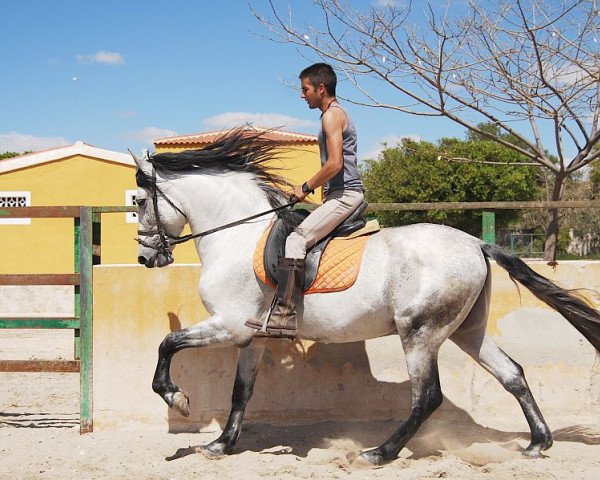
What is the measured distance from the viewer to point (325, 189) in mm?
5234

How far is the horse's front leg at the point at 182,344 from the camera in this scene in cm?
495

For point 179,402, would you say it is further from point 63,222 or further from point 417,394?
point 63,222

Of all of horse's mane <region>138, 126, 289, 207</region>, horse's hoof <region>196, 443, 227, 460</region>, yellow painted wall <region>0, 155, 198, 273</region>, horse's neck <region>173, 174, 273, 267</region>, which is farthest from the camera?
yellow painted wall <region>0, 155, 198, 273</region>

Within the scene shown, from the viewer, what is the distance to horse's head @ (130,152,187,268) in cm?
535

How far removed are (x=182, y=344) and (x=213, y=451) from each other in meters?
0.85

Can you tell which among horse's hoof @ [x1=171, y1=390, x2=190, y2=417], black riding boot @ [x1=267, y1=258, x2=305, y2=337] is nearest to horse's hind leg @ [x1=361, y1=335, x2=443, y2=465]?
black riding boot @ [x1=267, y1=258, x2=305, y2=337]

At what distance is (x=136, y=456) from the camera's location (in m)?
5.20

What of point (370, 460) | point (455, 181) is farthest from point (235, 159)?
point (455, 181)

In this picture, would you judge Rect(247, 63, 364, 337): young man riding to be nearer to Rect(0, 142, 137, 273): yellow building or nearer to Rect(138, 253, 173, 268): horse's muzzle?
Rect(138, 253, 173, 268): horse's muzzle

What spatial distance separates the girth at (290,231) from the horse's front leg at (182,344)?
518 mm

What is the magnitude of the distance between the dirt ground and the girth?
4.33 feet

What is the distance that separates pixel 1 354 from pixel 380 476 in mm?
7852

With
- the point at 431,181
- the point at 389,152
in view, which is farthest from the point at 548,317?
the point at 389,152

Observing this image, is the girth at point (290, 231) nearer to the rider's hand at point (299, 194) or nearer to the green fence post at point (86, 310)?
the rider's hand at point (299, 194)
